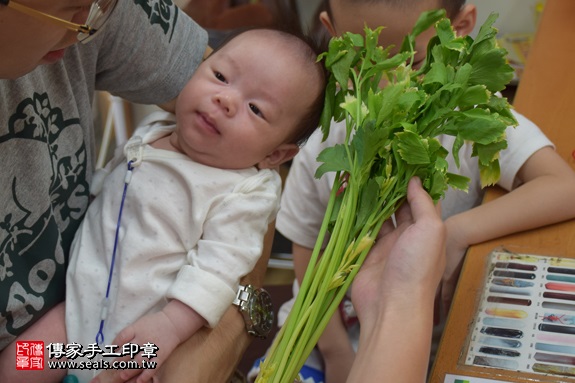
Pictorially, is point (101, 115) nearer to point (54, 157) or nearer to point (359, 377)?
point (54, 157)

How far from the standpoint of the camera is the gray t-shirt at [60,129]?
1190 millimetres

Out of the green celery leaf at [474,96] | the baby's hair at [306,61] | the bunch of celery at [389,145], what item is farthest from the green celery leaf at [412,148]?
the baby's hair at [306,61]

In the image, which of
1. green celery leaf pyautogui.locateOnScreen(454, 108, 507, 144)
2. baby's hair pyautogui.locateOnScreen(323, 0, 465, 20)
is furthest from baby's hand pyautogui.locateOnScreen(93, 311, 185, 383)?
baby's hair pyautogui.locateOnScreen(323, 0, 465, 20)

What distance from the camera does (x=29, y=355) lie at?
126 centimetres

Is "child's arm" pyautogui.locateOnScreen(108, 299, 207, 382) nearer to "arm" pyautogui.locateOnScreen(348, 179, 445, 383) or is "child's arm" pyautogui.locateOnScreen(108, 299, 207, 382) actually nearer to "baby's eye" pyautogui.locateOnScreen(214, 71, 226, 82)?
"arm" pyautogui.locateOnScreen(348, 179, 445, 383)

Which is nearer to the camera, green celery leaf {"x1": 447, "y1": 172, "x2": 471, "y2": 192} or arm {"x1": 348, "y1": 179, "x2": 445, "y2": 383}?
arm {"x1": 348, "y1": 179, "x2": 445, "y2": 383}

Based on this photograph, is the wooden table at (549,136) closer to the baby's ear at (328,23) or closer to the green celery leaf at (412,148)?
the green celery leaf at (412,148)

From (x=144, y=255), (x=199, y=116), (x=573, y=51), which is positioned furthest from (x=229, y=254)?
(x=573, y=51)

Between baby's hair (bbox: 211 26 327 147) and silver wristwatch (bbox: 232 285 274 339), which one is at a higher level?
baby's hair (bbox: 211 26 327 147)

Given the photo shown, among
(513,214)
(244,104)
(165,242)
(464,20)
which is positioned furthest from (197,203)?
(464,20)

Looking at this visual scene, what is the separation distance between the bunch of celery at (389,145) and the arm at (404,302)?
0.05 meters

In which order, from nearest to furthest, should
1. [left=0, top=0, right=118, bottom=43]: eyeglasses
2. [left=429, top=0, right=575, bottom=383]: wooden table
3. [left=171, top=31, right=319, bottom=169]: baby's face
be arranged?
[left=0, top=0, right=118, bottom=43]: eyeglasses → [left=429, top=0, right=575, bottom=383]: wooden table → [left=171, top=31, right=319, bottom=169]: baby's face

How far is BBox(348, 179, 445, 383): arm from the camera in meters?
1.05

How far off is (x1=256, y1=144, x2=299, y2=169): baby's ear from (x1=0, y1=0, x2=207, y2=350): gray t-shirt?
0.80ft
